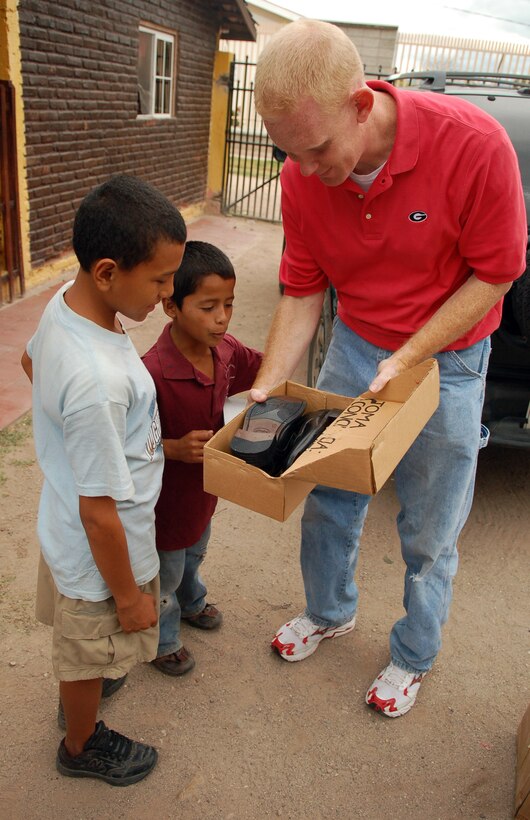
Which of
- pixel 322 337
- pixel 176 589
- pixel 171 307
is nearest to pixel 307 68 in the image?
pixel 171 307

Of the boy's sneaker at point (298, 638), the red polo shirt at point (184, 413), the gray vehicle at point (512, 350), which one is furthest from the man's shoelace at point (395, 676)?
the gray vehicle at point (512, 350)

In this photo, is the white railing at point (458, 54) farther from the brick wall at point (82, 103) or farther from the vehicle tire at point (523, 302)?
the vehicle tire at point (523, 302)

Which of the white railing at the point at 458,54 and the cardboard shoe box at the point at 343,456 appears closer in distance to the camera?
the cardboard shoe box at the point at 343,456

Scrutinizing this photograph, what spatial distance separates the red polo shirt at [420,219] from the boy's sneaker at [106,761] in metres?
1.47

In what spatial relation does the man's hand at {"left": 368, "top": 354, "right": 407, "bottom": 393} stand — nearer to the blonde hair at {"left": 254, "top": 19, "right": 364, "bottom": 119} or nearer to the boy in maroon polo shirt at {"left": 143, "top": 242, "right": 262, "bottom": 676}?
the boy in maroon polo shirt at {"left": 143, "top": 242, "right": 262, "bottom": 676}

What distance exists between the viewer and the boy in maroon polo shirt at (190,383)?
1.85 meters

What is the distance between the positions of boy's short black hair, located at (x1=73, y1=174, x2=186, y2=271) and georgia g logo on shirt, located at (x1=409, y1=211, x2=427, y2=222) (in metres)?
0.71

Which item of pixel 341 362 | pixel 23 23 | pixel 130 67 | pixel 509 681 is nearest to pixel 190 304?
pixel 341 362

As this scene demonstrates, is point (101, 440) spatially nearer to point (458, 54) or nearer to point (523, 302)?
point (523, 302)

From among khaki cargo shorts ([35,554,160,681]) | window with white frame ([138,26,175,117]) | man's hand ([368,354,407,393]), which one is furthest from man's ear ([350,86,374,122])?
window with white frame ([138,26,175,117])

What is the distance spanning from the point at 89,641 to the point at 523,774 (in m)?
1.35

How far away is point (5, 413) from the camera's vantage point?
4105 millimetres

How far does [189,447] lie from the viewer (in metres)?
1.83

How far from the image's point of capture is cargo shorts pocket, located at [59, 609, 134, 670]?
1.70m
